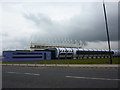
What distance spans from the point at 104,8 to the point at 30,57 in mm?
55705

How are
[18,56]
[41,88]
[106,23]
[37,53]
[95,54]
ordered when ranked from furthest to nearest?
[95,54] < [37,53] < [18,56] < [106,23] < [41,88]

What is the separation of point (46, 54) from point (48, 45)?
43.4 metres

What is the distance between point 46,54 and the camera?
80375 mm

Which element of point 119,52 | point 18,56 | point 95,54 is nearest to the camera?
point 18,56

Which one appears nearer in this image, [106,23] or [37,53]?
[106,23]

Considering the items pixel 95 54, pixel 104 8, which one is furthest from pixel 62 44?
pixel 104 8

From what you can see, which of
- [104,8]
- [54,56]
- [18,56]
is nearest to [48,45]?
[54,56]

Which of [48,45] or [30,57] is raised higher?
[48,45]

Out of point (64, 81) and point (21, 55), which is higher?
point (64, 81)

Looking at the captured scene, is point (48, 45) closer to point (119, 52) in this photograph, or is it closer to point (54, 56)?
point (54, 56)

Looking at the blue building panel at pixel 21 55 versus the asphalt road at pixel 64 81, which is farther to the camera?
the blue building panel at pixel 21 55

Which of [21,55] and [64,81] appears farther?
[21,55]

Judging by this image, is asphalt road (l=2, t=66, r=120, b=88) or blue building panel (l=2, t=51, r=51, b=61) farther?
blue building panel (l=2, t=51, r=51, b=61)

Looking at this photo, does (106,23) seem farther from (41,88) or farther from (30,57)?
(30,57)
